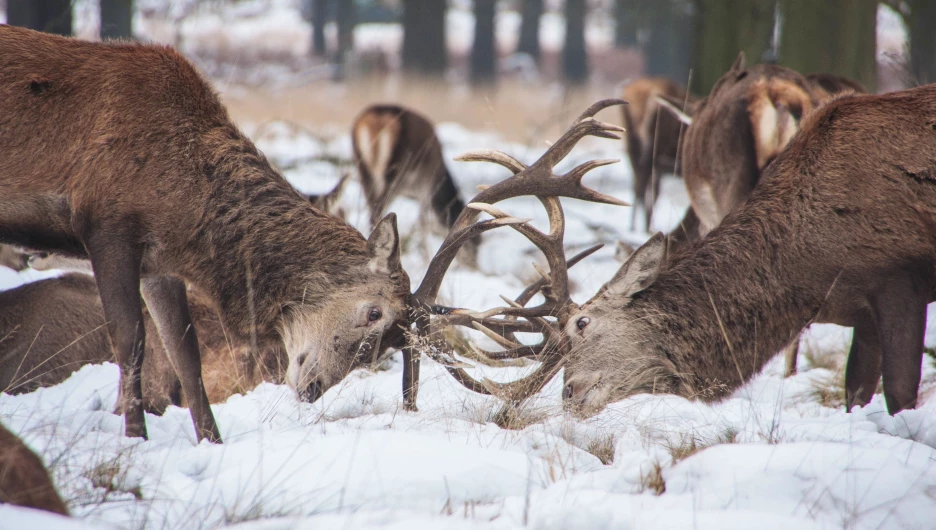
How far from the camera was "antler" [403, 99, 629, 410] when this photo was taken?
4512mm

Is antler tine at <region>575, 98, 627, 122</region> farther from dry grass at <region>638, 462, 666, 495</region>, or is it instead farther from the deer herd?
dry grass at <region>638, 462, 666, 495</region>

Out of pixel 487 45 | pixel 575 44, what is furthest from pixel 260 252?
pixel 575 44

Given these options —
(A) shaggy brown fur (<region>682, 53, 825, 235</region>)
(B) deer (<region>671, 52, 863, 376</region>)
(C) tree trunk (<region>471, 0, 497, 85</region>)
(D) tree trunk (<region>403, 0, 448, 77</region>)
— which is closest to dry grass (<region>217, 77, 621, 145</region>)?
(D) tree trunk (<region>403, 0, 448, 77</region>)

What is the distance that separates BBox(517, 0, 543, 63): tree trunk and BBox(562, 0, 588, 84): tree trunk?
1.75 meters

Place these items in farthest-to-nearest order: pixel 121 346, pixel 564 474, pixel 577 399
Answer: pixel 577 399 < pixel 121 346 < pixel 564 474

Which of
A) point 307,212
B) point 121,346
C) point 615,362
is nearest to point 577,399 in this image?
point 615,362

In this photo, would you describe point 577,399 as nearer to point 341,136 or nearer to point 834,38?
point 834,38

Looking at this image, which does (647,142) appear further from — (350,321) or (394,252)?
(350,321)

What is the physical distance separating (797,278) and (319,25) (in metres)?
35.1

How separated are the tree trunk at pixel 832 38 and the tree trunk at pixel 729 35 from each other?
0.84 metres

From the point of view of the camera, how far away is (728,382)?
449 cm

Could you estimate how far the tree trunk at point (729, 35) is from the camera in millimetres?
10781

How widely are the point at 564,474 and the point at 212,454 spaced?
1.26 meters

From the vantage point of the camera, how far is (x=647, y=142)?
11.4 m
